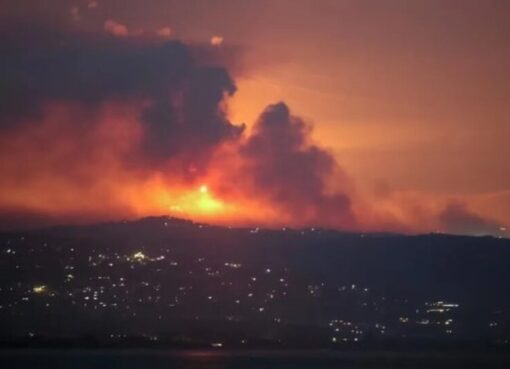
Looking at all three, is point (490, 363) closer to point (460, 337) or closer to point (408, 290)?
point (460, 337)

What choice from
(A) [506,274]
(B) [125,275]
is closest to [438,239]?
(A) [506,274]

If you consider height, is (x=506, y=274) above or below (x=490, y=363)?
above

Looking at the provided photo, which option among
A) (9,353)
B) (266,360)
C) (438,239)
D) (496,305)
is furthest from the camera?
(438,239)

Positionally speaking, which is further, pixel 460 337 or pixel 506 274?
pixel 506 274
